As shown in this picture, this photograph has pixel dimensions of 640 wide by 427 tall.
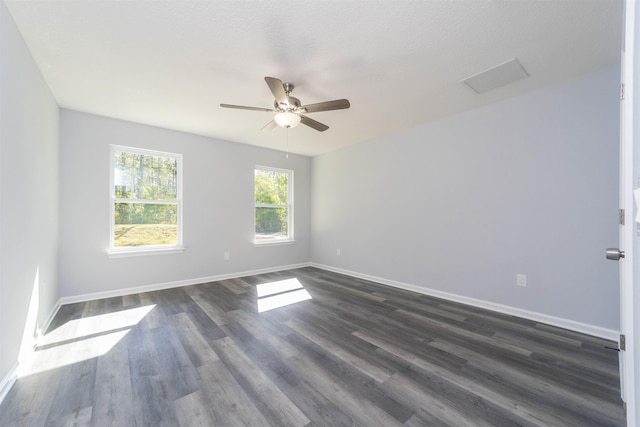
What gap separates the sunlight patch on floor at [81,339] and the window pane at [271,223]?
2.46 m

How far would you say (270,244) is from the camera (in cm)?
522

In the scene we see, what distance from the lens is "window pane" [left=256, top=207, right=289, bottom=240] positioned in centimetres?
517

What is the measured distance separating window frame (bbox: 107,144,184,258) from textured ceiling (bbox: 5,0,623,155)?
78 centimetres

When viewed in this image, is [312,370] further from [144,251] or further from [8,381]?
[144,251]

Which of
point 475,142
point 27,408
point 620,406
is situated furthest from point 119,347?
point 475,142

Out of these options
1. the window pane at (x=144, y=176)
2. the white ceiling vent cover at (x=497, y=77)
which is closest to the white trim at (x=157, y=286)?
the window pane at (x=144, y=176)

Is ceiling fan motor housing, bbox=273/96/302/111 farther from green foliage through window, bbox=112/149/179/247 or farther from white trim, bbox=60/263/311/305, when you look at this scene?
white trim, bbox=60/263/311/305

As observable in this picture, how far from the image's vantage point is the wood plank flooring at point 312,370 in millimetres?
1492

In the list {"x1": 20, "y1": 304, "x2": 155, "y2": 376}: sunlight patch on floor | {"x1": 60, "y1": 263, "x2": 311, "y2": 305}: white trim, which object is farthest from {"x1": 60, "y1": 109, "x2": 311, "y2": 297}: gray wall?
{"x1": 20, "y1": 304, "x2": 155, "y2": 376}: sunlight patch on floor

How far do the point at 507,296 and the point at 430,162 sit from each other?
1.95 metres

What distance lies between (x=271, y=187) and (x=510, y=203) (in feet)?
13.3

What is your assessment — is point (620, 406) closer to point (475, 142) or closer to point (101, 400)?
point (475, 142)

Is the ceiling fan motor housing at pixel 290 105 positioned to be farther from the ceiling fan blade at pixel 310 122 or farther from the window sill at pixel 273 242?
the window sill at pixel 273 242

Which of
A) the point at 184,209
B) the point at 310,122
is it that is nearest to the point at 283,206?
the point at 184,209
